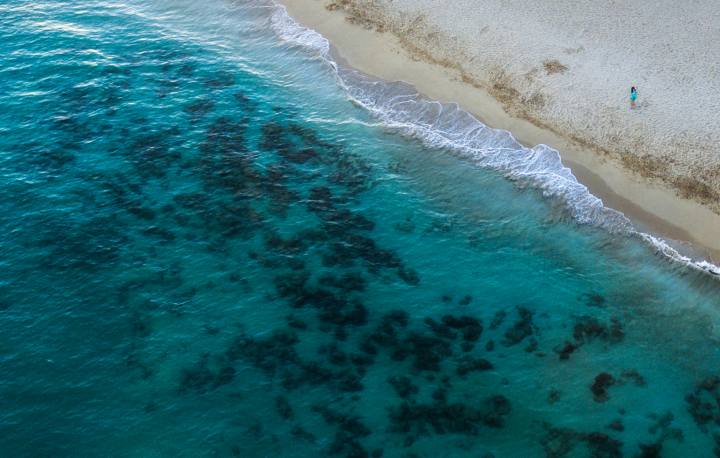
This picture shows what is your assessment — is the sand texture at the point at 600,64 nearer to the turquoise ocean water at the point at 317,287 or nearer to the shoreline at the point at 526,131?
the shoreline at the point at 526,131

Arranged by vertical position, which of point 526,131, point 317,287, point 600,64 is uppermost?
point 600,64

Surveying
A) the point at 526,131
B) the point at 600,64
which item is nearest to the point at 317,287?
the point at 526,131

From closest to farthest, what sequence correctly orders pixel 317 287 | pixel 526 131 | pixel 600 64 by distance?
pixel 317 287 < pixel 526 131 < pixel 600 64

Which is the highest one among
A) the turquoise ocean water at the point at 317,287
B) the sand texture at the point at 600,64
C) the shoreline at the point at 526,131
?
the sand texture at the point at 600,64

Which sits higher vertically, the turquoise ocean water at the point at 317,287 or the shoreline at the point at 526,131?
the shoreline at the point at 526,131

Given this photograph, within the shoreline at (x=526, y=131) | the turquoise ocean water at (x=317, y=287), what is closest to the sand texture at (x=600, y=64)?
the shoreline at (x=526, y=131)

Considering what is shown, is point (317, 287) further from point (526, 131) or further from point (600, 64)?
point (600, 64)

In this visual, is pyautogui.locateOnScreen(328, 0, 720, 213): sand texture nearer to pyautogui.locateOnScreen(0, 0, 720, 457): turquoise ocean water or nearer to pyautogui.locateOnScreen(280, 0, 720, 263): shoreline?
pyautogui.locateOnScreen(280, 0, 720, 263): shoreline
